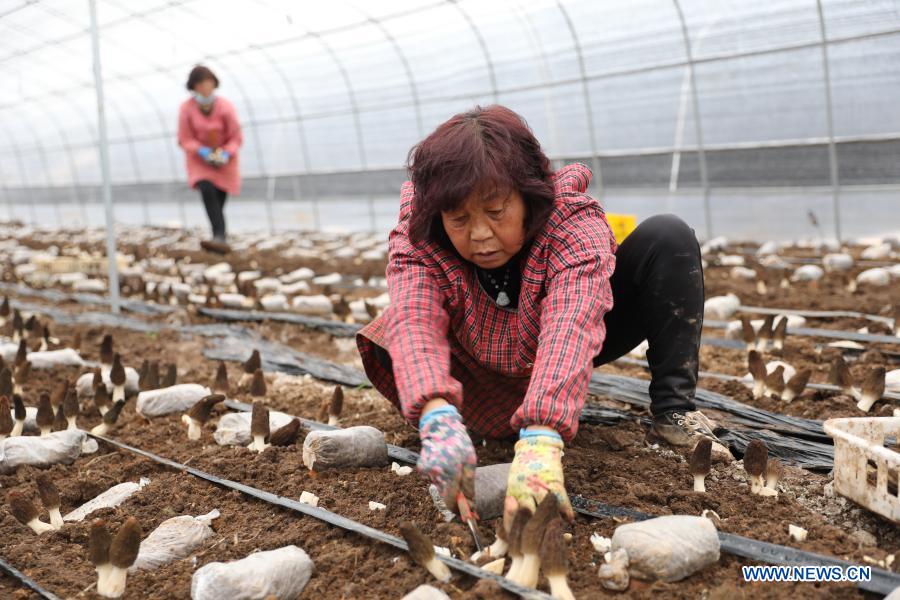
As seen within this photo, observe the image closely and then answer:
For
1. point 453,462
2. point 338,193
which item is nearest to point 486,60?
point 338,193

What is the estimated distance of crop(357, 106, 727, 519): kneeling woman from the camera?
6.61ft

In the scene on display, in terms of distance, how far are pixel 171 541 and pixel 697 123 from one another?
8.75 metres

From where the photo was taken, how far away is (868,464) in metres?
2.13

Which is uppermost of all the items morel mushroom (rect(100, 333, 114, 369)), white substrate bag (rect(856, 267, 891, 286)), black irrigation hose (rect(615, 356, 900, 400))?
morel mushroom (rect(100, 333, 114, 369))

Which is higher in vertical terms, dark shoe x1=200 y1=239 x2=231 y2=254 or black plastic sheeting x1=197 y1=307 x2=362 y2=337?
dark shoe x1=200 y1=239 x2=231 y2=254

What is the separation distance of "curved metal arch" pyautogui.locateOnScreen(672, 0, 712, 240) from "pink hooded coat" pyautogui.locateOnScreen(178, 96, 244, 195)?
5370 millimetres

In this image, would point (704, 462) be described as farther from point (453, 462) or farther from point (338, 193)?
point (338, 193)

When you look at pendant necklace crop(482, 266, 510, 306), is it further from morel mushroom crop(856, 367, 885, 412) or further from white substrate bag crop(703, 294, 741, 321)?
white substrate bag crop(703, 294, 741, 321)

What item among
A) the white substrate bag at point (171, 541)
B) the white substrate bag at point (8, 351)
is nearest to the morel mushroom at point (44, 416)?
the white substrate bag at point (171, 541)

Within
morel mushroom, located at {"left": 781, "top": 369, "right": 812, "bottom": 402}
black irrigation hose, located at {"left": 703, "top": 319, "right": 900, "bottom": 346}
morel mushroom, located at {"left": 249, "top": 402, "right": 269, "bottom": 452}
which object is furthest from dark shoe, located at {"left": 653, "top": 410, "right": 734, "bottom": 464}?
black irrigation hose, located at {"left": 703, "top": 319, "right": 900, "bottom": 346}

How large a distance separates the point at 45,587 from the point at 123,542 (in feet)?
1.04

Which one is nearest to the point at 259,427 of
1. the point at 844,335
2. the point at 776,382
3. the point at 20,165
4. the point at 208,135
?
the point at 776,382

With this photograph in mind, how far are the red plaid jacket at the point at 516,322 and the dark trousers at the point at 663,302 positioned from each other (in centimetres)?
20

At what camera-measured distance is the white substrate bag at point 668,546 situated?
188 centimetres
